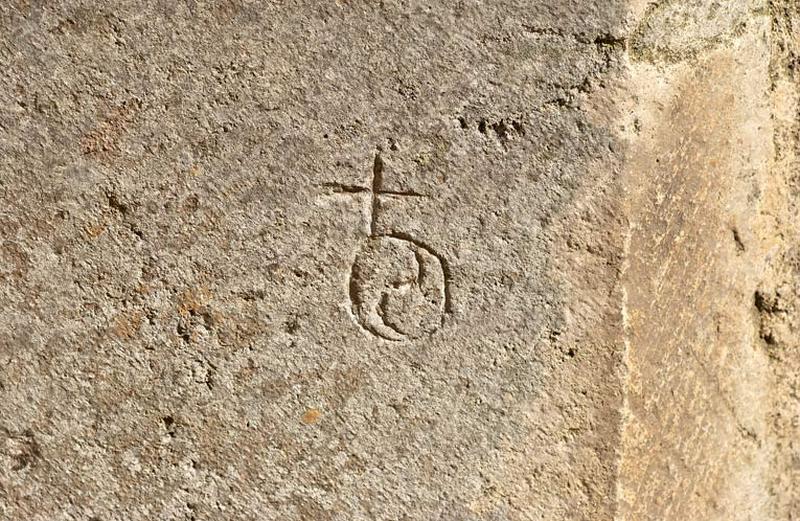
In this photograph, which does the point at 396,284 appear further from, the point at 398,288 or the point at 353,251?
the point at 353,251

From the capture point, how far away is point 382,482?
176cm

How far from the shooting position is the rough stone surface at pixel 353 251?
1.70m

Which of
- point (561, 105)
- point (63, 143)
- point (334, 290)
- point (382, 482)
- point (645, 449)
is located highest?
point (561, 105)

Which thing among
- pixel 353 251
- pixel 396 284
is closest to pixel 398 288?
pixel 396 284

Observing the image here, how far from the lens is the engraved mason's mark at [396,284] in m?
1.73

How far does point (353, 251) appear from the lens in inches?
68.0

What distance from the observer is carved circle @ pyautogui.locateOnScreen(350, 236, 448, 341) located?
1730 millimetres

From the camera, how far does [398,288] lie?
1.74 m

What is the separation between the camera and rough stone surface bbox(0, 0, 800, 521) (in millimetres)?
1700

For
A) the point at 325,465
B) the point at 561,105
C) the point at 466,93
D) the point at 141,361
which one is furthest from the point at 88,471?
the point at 561,105

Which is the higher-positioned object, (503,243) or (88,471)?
(503,243)

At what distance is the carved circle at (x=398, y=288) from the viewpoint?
5.68 feet

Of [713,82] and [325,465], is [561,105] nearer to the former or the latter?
[713,82]

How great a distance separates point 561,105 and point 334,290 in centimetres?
62
